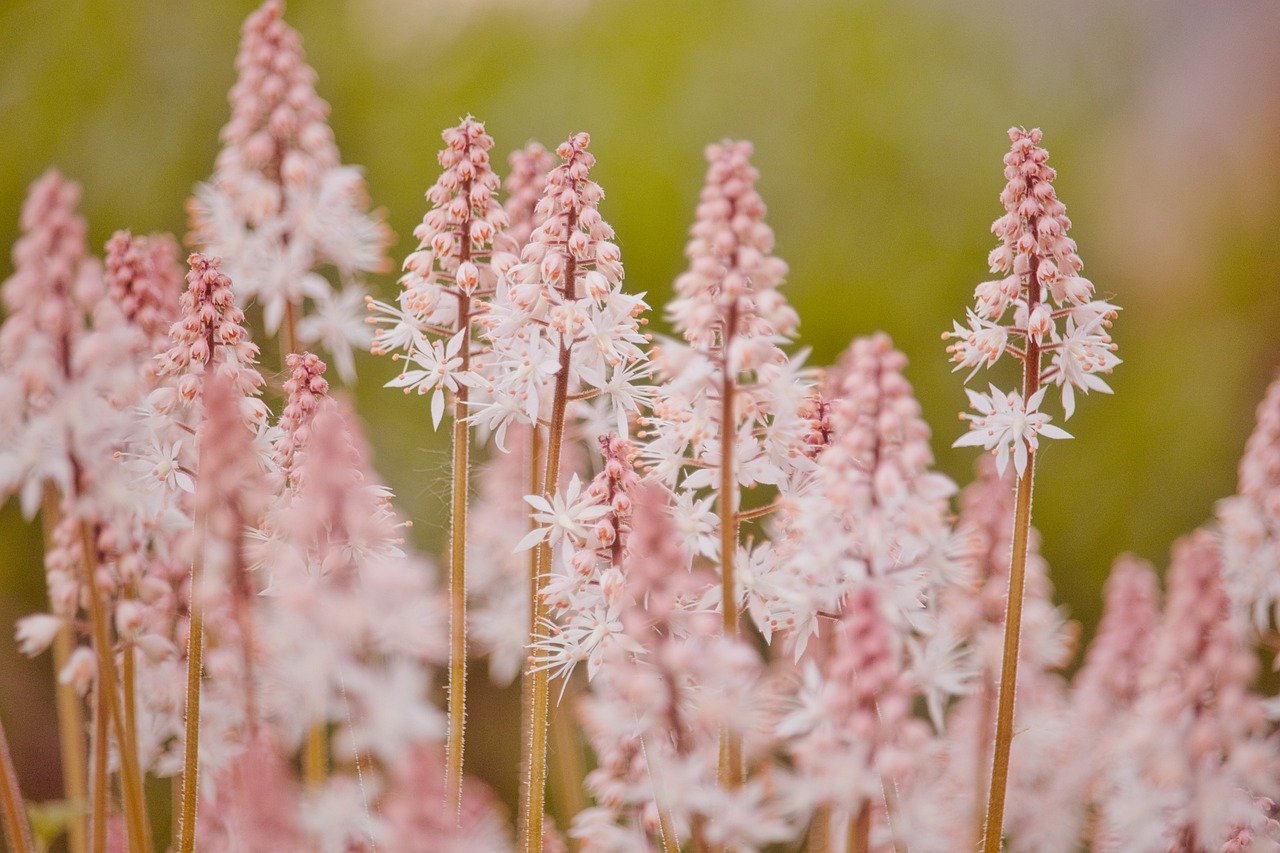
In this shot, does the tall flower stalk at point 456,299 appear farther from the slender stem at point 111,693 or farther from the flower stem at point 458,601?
the slender stem at point 111,693

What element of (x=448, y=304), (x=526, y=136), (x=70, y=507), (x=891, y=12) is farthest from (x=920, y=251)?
(x=70, y=507)

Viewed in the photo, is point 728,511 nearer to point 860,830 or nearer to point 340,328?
point 860,830

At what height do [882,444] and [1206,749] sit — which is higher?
[882,444]

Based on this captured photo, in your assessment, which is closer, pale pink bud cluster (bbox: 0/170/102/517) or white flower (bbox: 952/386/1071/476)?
pale pink bud cluster (bbox: 0/170/102/517)

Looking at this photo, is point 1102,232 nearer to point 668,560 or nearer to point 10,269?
point 668,560

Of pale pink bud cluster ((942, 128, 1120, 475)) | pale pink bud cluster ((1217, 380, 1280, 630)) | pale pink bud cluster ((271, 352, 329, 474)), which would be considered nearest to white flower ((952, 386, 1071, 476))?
pale pink bud cluster ((942, 128, 1120, 475))

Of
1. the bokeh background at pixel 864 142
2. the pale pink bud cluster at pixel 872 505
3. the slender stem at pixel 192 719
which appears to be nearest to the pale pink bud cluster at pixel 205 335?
the slender stem at pixel 192 719

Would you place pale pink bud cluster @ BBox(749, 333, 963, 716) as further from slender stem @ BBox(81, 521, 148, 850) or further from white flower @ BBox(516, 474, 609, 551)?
slender stem @ BBox(81, 521, 148, 850)
